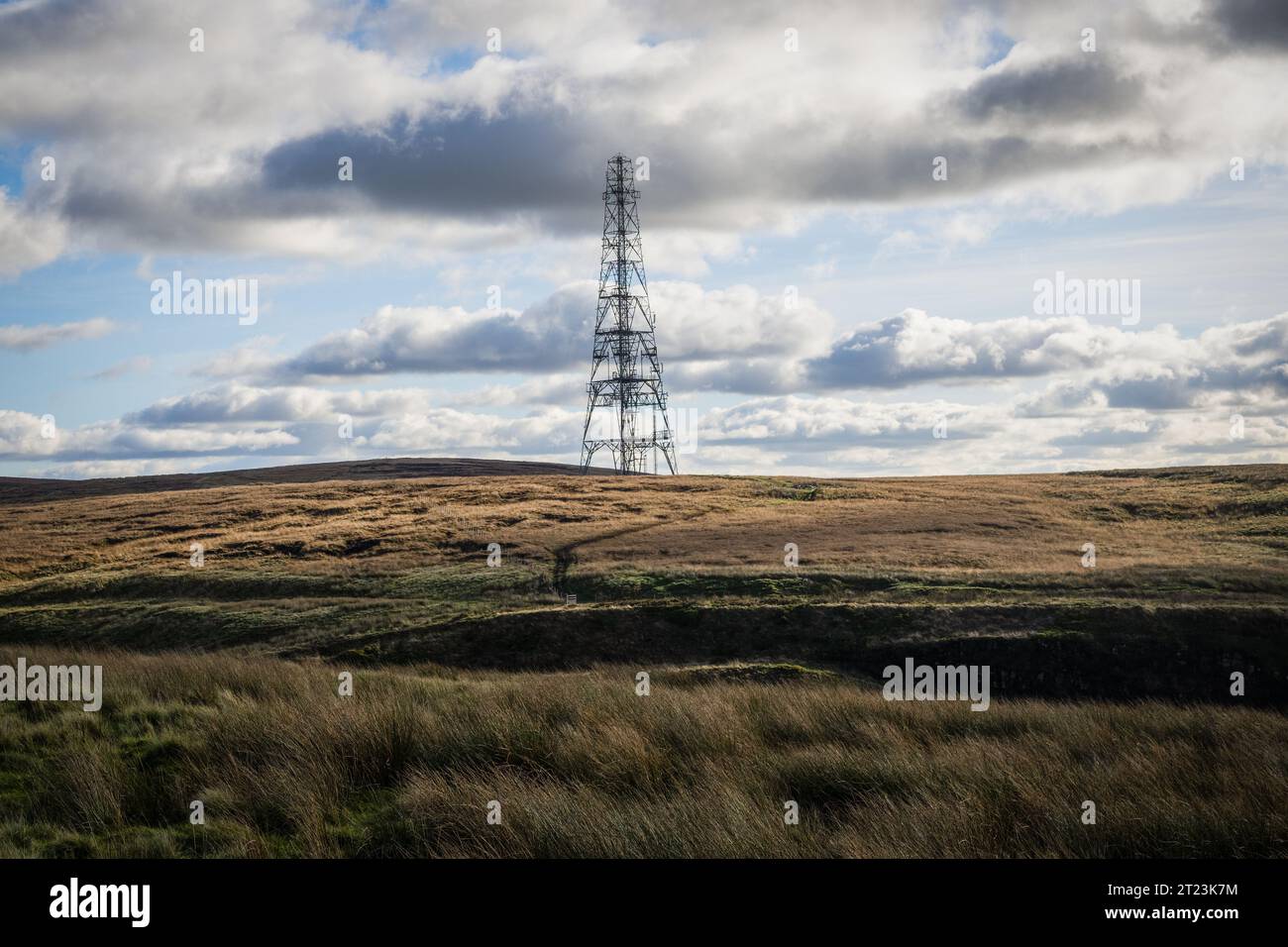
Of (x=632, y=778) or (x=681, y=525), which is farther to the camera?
(x=681, y=525)

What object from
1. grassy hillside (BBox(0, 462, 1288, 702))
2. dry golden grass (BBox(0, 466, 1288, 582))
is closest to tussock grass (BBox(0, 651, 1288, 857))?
grassy hillside (BBox(0, 462, 1288, 702))

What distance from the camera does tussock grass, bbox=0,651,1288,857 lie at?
7727 millimetres

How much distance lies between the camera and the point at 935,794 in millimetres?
8750

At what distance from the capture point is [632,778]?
31.3 ft

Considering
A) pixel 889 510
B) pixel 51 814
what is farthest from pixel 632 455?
pixel 51 814

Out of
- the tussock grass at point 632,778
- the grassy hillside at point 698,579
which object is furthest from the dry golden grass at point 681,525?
the tussock grass at point 632,778

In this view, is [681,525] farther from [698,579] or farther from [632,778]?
[632,778]

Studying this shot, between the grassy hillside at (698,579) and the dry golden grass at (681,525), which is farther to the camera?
the dry golden grass at (681,525)

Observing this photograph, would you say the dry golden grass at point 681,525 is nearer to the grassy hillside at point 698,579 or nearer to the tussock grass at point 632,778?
the grassy hillside at point 698,579

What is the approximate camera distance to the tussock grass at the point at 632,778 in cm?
773

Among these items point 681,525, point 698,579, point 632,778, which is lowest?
point 698,579

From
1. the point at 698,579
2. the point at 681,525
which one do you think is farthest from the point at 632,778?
the point at 681,525

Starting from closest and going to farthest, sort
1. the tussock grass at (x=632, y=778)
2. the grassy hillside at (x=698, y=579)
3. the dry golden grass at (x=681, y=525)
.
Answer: the tussock grass at (x=632, y=778) < the grassy hillside at (x=698, y=579) < the dry golden grass at (x=681, y=525)
